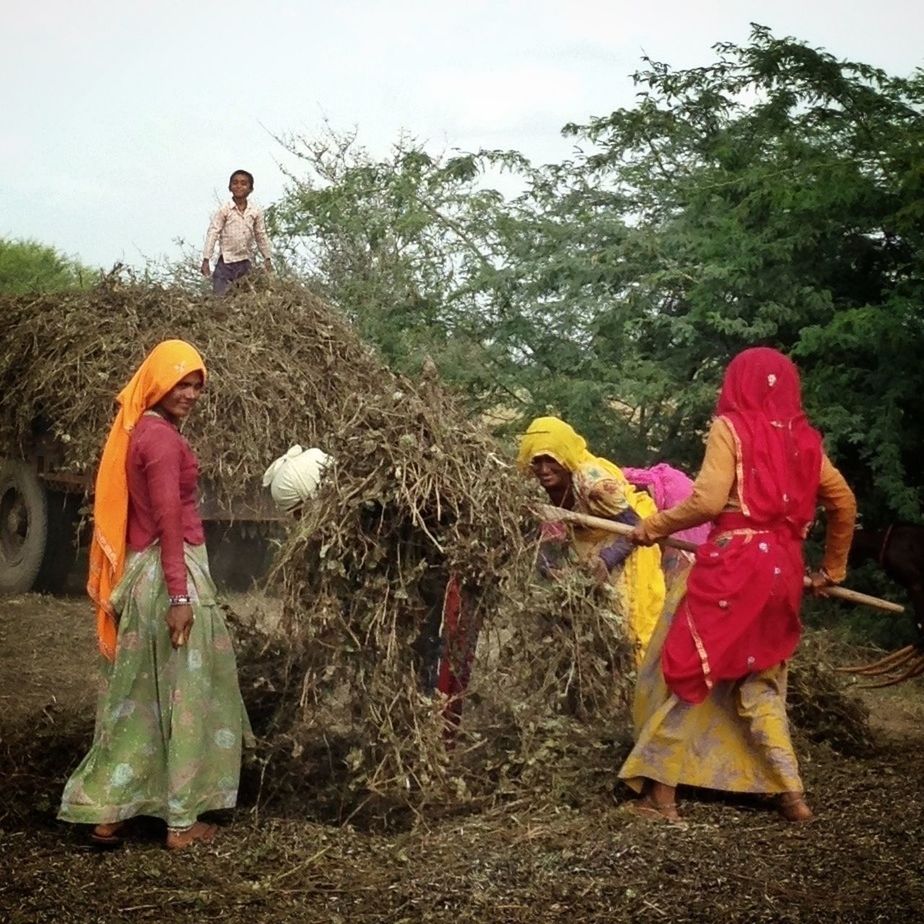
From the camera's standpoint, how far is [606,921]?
407 cm

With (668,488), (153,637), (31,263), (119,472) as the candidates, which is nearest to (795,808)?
(668,488)

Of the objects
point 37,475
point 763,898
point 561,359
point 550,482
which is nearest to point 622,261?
point 561,359

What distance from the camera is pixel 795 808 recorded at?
502 cm

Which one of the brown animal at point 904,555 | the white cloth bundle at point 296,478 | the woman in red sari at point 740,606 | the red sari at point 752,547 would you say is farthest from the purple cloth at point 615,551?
the brown animal at point 904,555

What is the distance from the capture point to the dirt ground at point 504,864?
4156 millimetres

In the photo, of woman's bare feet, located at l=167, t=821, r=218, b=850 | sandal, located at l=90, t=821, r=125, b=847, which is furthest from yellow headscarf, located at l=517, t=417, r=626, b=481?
sandal, located at l=90, t=821, r=125, b=847

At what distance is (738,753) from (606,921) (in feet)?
4.10

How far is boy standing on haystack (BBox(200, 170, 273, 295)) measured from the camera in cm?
1145

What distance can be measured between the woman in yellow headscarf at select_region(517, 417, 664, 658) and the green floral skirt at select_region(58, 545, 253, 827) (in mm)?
1463

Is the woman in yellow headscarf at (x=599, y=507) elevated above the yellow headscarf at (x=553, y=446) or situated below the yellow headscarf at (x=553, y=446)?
below

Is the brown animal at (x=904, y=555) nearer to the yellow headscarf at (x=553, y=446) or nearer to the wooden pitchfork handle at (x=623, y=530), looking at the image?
the wooden pitchfork handle at (x=623, y=530)

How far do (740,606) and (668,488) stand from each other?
3.82ft

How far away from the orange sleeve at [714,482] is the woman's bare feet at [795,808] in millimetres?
973

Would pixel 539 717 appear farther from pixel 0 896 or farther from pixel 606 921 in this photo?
pixel 0 896
